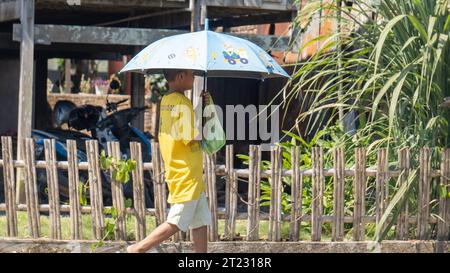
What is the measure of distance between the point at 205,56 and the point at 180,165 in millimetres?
806

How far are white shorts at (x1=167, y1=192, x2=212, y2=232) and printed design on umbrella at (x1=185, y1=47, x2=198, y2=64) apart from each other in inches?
39.2

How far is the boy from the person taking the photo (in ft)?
20.0

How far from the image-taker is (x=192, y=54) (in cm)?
616

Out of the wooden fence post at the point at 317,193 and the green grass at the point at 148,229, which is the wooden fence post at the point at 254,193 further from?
the wooden fence post at the point at 317,193

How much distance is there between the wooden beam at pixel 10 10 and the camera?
9.62 metres

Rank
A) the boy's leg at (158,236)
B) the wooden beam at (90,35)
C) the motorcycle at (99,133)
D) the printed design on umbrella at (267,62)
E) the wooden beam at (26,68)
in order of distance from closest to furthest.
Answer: the boy's leg at (158,236), the printed design on umbrella at (267,62), the wooden beam at (26,68), the wooden beam at (90,35), the motorcycle at (99,133)

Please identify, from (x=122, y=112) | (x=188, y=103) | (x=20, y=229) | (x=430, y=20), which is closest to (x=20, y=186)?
(x=20, y=229)

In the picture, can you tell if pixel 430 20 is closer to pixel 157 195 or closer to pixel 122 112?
pixel 157 195

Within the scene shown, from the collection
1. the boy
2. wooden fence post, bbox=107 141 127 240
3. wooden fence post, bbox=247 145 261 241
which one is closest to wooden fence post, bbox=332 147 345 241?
wooden fence post, bbox=247 145 261 241

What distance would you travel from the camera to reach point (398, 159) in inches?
279

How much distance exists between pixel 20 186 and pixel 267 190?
9.05 feet

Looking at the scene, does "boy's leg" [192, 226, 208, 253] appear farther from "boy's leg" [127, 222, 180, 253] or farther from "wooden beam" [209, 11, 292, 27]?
"wooden beam" [209, 11, 292, 27]

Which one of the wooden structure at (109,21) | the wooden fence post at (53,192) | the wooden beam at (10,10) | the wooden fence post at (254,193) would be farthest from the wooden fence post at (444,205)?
the wooden beam at (10,10)

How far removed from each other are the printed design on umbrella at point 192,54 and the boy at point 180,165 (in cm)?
11
